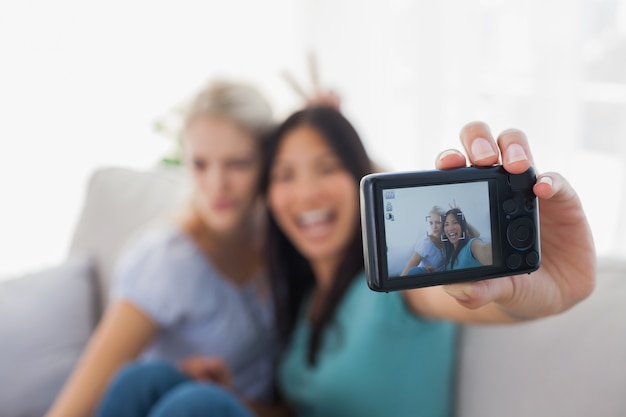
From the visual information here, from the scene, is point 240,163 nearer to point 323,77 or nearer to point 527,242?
point 527,242

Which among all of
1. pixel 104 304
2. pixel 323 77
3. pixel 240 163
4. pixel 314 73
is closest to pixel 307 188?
pixel 240 163

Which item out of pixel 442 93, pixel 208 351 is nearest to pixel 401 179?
pixel 208 351

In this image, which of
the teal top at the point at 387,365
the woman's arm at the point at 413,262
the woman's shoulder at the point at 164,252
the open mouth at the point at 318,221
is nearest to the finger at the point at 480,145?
the woman's arm at the point at 413,262

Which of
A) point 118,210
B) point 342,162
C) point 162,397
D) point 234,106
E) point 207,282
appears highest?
point 234,106

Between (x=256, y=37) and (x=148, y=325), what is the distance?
1.56m

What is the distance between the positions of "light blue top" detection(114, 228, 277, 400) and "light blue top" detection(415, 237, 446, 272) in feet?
2.37

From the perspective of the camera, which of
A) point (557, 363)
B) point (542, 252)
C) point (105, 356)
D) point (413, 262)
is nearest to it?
point (413, 262)

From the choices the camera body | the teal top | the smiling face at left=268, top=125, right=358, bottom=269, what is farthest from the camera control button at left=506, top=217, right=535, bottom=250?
the smiling face at left=268, top=125, right=358, bottom=269

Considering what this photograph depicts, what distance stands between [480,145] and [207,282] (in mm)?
774

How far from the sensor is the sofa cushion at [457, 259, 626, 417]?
986 mm

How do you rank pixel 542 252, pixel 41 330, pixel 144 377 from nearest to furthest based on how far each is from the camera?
pixel 542 252, pixel 144 377, pixel 41 330

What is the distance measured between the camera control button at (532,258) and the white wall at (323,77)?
3.21 ft

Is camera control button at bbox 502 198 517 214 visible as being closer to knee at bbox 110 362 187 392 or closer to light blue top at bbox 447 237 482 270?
light blue top at bbox 447 237 482 270

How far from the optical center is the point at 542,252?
78cm
